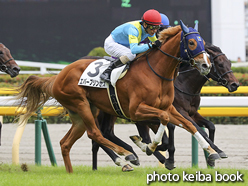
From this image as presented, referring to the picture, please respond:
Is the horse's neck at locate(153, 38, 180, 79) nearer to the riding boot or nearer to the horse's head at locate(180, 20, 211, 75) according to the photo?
the horse's head at locate(180, 20, 211, 75)

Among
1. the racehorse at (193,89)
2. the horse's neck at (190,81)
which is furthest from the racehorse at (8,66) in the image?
the horse's neck at (190,81)

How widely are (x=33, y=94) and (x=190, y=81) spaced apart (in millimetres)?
1885

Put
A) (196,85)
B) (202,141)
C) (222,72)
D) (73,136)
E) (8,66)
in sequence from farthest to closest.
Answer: (8,66) → (196,85) → (222,72) → (73,136) → (202,141)

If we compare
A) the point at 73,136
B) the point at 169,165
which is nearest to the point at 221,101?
the point at 169,165

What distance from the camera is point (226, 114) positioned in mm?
5441

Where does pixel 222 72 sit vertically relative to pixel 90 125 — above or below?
above

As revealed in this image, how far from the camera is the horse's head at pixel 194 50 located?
4.15 m

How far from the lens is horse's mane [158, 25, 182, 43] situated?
4.48m

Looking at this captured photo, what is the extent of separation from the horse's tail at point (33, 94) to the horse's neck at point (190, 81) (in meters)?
1.50

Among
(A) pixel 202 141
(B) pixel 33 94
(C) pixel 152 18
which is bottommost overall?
(A) pixel 202 141

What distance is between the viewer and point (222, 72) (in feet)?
16.8

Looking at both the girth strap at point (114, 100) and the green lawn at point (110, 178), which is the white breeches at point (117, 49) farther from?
the green lawn at point (110, 178)

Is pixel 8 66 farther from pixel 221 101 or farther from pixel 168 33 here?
pixel 221 101

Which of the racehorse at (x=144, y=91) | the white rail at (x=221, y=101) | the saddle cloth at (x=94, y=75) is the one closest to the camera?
the racehorse at (x=144, y=91)
